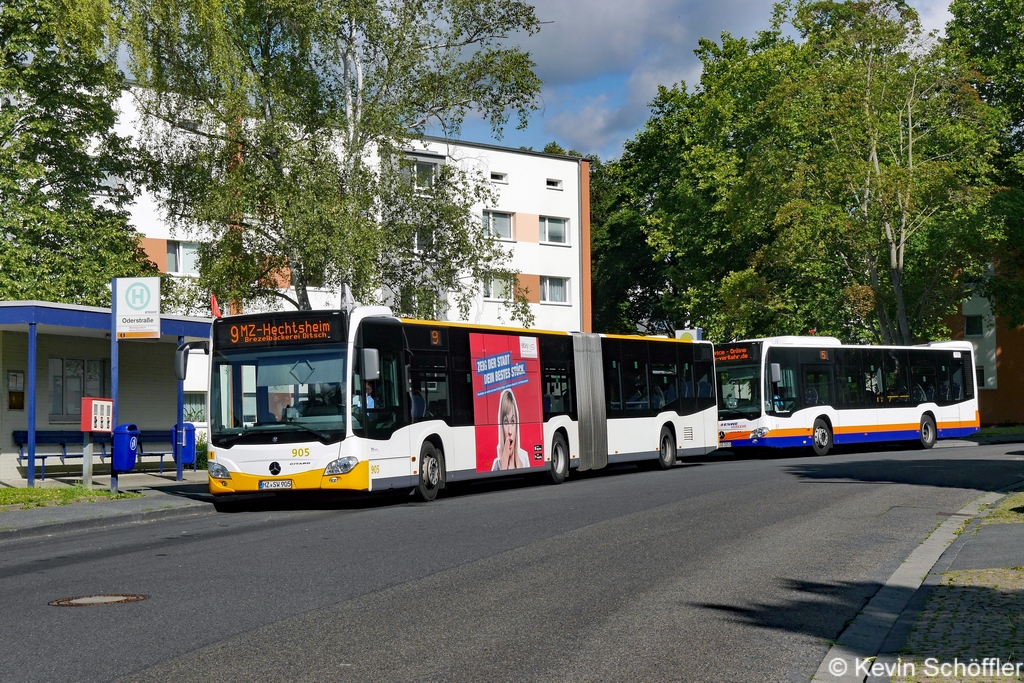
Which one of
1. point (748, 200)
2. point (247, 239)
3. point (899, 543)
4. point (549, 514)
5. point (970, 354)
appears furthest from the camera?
point (748, 200)

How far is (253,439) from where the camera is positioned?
727 inches

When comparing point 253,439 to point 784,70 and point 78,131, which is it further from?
point 784,70

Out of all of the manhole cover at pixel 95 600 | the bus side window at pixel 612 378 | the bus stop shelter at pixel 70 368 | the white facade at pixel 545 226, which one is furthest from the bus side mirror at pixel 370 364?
the white facade at pixel 545 226

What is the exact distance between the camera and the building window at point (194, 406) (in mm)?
42062

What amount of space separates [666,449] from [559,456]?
4.94 m

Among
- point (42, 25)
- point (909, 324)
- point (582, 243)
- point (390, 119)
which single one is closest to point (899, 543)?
point (390, 119)

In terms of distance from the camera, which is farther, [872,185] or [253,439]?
[872,185]

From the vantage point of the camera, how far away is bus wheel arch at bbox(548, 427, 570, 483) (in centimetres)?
2472

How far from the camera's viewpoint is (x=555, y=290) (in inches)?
2176

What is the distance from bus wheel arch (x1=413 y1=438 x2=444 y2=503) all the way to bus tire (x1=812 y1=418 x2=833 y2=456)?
15.9 m

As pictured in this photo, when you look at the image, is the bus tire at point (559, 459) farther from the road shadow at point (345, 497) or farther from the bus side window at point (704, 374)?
the bus side window at point (704, 374)

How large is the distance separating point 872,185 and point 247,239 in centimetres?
2151

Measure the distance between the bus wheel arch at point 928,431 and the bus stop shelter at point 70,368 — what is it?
72.4ft

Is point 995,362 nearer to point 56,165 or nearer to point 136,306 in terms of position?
point 56,165
